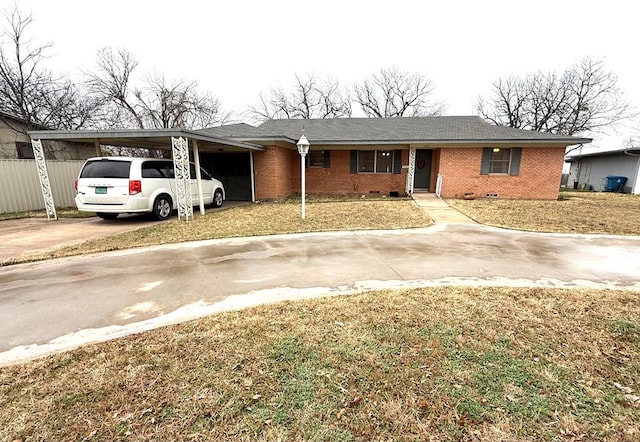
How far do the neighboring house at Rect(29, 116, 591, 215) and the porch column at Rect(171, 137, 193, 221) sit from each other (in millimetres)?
3679

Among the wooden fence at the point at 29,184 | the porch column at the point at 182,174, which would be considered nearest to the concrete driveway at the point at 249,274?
the porch column at the point at 182,174

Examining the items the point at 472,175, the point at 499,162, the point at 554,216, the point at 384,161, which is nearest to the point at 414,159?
the point at 384,161

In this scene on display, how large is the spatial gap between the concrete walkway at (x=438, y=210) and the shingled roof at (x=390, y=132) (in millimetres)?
2363

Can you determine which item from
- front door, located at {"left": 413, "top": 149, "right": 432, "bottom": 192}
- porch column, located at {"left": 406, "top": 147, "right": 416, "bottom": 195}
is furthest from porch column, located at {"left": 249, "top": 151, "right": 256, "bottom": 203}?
front door, located at {"left": 413, "top": 149, "right": 432, "bottom": 192}

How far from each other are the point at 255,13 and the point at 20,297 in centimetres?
1370

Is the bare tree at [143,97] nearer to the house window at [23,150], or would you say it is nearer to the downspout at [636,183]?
the house window at [23,150]

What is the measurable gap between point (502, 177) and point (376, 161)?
553 centimetres

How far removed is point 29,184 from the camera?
1044cm

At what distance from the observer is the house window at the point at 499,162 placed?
12.8 m

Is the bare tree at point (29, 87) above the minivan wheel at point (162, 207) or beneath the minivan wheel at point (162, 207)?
above

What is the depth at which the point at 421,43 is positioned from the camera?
2192 cm

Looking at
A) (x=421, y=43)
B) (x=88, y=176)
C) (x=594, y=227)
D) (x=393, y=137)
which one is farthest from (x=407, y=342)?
(x=421, y=43)

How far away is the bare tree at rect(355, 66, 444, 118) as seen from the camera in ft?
105

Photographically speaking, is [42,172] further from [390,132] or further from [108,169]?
[390,132]
